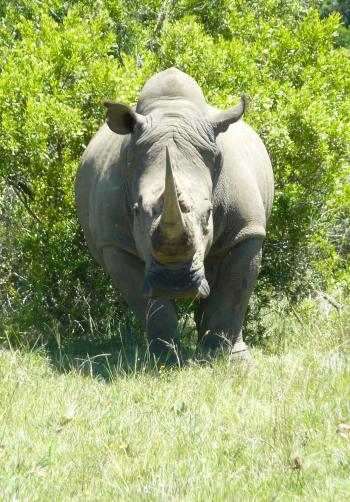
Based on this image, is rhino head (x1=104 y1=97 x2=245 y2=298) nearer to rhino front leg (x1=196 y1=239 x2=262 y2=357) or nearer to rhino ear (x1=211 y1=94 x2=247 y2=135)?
rhino ear (x1=211 y1=94 x2=247 y2=135)

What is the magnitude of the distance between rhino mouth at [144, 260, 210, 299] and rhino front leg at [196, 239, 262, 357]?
1210mm

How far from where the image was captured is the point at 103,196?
7938 millimetres

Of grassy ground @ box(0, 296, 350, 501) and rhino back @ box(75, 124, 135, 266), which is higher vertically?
rhino back @ box(75, 124, 135, 266)

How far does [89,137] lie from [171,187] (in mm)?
3367

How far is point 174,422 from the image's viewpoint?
5.64 m

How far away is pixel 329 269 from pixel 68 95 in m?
2.75

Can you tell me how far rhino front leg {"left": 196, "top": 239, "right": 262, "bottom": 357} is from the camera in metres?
7.87

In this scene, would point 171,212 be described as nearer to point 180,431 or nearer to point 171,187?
point 171,187

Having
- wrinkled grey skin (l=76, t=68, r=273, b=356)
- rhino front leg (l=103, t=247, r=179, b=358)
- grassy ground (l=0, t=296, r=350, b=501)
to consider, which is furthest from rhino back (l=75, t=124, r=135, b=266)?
grassy ground (l=0, t=296, r=350, b=501)

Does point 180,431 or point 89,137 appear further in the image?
point 89,137

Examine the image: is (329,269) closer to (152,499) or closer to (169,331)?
(169,331)

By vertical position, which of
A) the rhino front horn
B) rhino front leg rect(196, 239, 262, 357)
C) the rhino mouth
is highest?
the rhino front horn

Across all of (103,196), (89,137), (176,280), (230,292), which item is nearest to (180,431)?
(176,280)

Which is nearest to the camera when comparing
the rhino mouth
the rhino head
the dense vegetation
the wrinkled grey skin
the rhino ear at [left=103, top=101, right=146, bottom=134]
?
the rhino head
